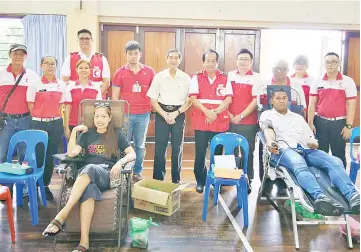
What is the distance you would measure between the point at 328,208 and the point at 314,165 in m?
0.75

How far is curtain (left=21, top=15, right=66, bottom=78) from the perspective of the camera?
6.59 metres

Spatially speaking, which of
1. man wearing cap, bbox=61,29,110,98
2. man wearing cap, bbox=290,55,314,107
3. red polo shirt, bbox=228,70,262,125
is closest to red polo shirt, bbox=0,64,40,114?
man wearing cap, bbox=61,29,110,98

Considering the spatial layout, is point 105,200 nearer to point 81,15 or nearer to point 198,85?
point 198,85

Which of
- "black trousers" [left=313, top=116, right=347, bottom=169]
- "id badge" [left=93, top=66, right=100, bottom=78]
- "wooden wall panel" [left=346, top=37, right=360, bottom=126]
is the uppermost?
"wooden wall panel" [left=346, top=37, right=360, bottom=126]

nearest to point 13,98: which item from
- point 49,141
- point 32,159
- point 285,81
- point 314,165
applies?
point 49,141

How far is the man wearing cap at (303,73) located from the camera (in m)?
4.56

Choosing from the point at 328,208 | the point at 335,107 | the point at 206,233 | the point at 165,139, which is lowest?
the point at 206,233

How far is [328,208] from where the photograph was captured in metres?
2.93

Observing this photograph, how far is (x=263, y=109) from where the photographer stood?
4.29 meters

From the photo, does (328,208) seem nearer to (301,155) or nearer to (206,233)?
(301,155)

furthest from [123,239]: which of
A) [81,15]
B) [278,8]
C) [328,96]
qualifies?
[278,8]

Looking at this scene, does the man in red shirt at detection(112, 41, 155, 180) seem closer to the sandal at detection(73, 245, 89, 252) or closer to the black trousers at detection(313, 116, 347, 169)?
the sandal at detection(73, 245, 89, 252)

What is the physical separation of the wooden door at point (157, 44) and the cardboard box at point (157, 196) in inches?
147

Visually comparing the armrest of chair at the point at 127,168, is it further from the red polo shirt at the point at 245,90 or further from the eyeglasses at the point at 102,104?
the red polo shirt at the point at 245,90
